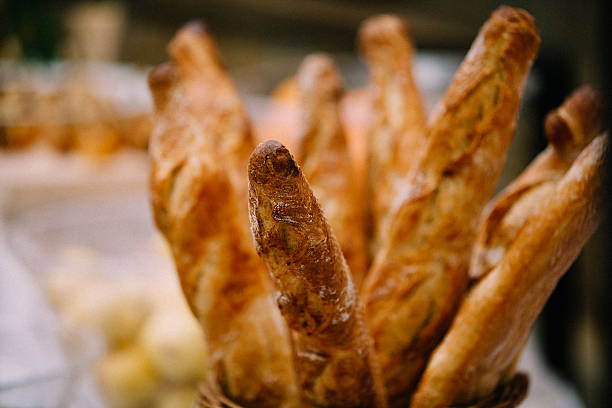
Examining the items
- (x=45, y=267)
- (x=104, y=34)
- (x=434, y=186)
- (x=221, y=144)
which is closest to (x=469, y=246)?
(x=434, y=186)

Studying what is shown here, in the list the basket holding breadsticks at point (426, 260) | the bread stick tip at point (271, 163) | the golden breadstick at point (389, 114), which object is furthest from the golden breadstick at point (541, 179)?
the bread stick tip at point (271, 163)

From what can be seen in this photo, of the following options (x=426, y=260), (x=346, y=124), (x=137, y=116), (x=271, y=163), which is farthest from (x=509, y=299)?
(x=137, y=116)

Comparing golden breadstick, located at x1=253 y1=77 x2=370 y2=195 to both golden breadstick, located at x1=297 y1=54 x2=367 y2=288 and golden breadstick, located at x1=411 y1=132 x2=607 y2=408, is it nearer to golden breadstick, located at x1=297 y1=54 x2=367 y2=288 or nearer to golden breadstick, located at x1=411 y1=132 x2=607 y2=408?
golden breadstick, located at x1=297 y1=54 x2=367 y2=288

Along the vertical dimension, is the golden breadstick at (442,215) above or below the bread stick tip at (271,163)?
below

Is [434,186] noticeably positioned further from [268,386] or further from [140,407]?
[140,407]

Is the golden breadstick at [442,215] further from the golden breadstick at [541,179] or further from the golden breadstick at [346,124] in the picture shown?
the golden breadstick at [346,124]

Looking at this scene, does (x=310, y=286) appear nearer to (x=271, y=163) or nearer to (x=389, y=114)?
(x=271, y=163)
